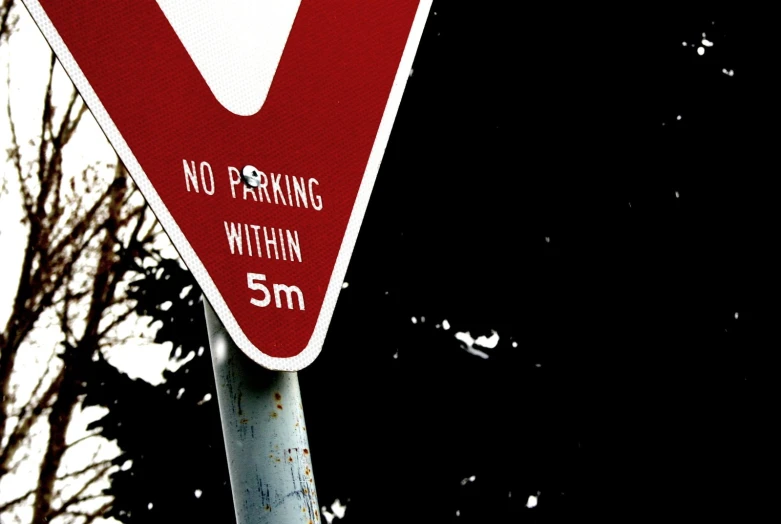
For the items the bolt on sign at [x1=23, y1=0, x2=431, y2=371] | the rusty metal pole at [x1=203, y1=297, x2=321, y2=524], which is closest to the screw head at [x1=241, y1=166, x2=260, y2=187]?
the bolt on sign at [x1=23, y1=0, x2=431, y2=371]

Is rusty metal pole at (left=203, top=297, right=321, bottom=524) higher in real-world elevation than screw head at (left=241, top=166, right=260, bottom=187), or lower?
lower

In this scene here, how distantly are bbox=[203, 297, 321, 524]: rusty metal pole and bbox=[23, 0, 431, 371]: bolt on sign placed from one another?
0.14 feet

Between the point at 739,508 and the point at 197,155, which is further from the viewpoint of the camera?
the point at 739,508

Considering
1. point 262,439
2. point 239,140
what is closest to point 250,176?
point 239,140

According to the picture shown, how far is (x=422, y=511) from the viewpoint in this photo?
4.62 metres

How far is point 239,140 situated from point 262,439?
0.31 metres

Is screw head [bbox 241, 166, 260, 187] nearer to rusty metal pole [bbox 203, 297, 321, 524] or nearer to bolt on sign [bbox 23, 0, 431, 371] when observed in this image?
bolt on sign [bbox 23, 0, 431, 371]

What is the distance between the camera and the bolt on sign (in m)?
0.89

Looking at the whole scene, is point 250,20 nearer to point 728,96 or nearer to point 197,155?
point 197,155

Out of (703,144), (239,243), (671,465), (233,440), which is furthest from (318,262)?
(703,144)

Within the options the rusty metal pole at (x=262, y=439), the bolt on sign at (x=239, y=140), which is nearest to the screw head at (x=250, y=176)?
the bolt on sign at (x=239, y=140)

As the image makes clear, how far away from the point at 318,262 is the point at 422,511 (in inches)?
154

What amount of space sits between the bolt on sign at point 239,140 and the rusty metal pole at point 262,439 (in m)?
0.04

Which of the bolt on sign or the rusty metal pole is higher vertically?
the bolt on sign
